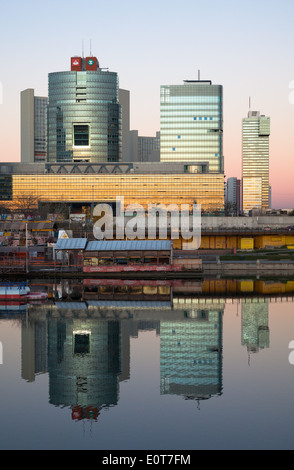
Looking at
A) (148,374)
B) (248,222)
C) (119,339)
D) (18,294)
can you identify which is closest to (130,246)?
(18,294)

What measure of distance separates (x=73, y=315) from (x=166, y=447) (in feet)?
154

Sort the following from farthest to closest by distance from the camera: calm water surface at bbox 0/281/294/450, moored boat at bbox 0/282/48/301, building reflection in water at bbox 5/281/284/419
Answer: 1. moored boat at bbox 0/282/48/301
2. building reflection in water at bbox 5/281/284/419
3. calm water surface at bbox 0/281/294/450

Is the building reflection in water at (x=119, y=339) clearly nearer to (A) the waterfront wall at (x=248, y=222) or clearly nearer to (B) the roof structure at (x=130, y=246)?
(B) the roof structure at (x=130, y=246)

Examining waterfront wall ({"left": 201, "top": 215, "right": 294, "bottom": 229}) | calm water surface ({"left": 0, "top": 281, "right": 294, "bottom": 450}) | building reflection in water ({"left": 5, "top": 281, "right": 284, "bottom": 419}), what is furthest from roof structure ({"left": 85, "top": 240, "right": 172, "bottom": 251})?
waterfront wall ({"left": 201, "top": 215, "right": 294, "bottom": 229})

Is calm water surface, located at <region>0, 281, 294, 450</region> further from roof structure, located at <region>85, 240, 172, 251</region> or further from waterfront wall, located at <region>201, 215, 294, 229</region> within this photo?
waterfront wall, located at <region>201, 215, 294, 229</region>

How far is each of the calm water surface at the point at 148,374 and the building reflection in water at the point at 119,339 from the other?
0.13 metres

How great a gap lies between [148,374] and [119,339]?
15203mm

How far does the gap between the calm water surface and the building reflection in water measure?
0.13m

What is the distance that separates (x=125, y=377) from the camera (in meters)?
52.1

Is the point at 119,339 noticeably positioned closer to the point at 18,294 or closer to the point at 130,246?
the point at 18,294

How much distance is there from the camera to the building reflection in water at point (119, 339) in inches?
1945

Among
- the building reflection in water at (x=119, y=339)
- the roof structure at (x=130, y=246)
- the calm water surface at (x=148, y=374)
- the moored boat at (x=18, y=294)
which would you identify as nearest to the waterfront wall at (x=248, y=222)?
the roof structure at (x=130, y=246)

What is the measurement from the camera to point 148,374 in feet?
174

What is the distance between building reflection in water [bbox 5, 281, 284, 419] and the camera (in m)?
49.4
